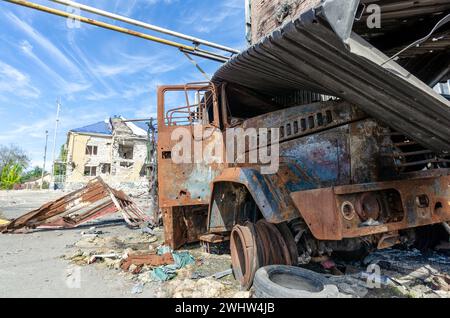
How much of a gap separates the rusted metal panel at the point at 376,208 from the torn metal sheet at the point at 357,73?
514 millimetres

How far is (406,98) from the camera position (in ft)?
6.58

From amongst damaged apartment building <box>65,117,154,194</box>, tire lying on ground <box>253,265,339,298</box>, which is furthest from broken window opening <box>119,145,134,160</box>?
tire lying on ground <box>253,265,339,298</box>

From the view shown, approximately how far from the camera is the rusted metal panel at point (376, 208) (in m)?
2.05

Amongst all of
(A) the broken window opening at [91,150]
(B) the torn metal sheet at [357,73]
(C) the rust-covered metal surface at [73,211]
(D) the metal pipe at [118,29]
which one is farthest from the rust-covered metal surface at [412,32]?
(A) the broken window opening at [91,150]

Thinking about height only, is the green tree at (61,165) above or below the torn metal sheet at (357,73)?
above

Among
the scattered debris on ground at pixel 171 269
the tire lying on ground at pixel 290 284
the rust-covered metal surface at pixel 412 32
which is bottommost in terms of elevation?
the scattered debris on ground at pixel 171 269

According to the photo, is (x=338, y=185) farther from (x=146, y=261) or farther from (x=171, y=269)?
(x=146, y=261)

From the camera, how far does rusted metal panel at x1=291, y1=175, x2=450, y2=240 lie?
2.05m

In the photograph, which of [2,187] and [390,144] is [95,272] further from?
[2,187]

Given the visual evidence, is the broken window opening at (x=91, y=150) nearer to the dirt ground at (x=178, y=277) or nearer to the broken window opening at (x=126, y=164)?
the broken window opening at (x=126, y=164)

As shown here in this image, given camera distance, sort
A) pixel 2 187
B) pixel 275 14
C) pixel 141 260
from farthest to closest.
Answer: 1. pixel 2 187
2. pixel 275 14
3. pixel 141 260
